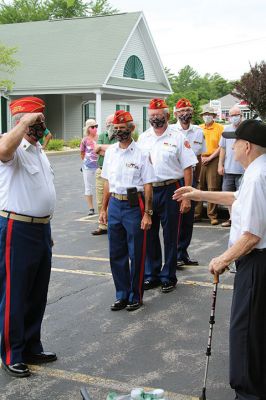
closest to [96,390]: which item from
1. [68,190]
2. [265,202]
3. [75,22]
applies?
[265,202]

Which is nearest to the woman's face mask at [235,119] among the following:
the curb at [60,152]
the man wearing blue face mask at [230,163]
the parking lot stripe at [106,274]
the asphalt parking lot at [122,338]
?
the man wearing blue face mask at [230,163]

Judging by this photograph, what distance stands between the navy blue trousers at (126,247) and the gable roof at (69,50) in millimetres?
22114

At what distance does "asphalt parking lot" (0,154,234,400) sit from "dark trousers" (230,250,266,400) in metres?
0.39

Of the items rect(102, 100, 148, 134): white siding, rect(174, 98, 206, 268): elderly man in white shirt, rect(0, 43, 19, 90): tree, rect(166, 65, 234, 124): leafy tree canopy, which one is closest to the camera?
rect(174, 98, 206, 268): elderly man in white shirt

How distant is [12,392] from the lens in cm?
393

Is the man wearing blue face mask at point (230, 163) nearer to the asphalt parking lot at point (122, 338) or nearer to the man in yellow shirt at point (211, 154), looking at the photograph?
the man in yellow shirt at point (211, 154)

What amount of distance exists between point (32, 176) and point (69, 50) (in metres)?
27.9

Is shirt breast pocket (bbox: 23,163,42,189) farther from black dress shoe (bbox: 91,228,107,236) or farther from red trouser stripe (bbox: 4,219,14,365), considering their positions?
black dress shoe (bbox: 91,228,107,236)

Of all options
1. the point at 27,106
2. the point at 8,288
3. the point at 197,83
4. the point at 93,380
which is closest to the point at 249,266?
the point at 93,380

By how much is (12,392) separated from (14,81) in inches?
1067

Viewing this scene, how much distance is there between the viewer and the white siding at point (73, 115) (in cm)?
3206

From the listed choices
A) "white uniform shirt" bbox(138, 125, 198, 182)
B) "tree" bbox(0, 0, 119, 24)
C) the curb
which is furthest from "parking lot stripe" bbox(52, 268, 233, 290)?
"tree" bbox(0, 0, 119, 24)

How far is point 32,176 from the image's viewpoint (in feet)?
13.5

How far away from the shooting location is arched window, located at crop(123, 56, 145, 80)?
3150 centimetres
